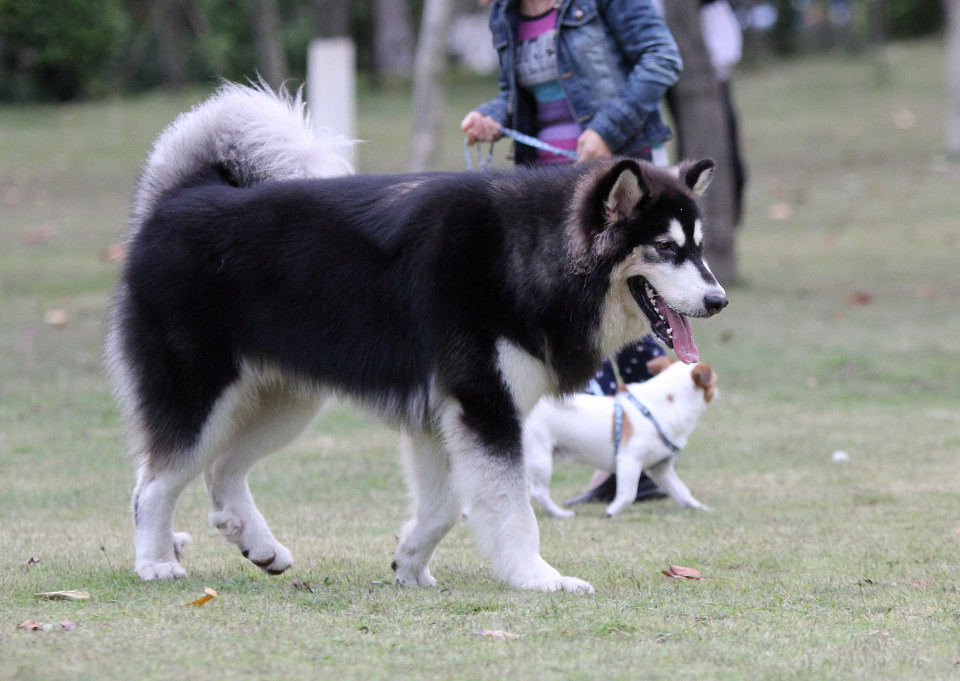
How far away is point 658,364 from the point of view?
243 inches

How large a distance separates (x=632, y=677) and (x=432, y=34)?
1381 centimetres

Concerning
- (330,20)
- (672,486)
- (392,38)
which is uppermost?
(330,20)

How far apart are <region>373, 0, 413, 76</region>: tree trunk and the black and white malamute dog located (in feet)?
86.4

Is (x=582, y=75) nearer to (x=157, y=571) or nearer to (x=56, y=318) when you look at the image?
(x=157, y=571)

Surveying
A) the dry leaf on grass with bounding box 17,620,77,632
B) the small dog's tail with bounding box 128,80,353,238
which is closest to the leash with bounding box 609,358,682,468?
the small dog's tail with bounding box 128,80,353,238

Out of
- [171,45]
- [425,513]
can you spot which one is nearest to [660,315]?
[425,513]

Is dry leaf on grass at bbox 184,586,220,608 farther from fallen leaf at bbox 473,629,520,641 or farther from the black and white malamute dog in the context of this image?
fallen leaf at bbox 473,629,520,641

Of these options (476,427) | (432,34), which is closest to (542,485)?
(476,427)

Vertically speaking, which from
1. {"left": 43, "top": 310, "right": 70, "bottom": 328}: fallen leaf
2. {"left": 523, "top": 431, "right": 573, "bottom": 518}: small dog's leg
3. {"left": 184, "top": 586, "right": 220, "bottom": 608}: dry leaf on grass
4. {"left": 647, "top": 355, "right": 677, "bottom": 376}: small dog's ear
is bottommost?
{"left": 43, "top": 310, "right": 70, "bottom": 328}: fallen leaf

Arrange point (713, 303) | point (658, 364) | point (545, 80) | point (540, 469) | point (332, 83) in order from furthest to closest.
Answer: point (332, 83)
point (658, 364)
point (540, 469)
point (545, 80)
point (713, 303)

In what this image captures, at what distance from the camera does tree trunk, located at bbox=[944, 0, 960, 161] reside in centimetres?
1855

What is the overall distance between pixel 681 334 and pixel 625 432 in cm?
157

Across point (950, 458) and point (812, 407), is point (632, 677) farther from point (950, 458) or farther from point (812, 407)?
point (812, 407)

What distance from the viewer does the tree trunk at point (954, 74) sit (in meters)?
18.5
